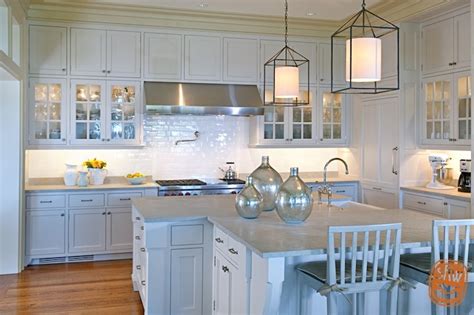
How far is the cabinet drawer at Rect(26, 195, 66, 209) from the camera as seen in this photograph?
5410 millimetres

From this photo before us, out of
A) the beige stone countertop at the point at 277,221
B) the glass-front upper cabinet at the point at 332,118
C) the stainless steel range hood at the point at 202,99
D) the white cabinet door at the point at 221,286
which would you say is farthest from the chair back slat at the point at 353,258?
the glass-front upper cabinet at the point at 332,118

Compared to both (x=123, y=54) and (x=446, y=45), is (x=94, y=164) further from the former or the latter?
(x=446, y=45)

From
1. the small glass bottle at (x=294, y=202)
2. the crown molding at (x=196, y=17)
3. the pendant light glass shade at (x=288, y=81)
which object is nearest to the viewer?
the small glass bottle at (x=294, y=202)

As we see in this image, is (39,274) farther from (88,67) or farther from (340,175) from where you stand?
(340,175)

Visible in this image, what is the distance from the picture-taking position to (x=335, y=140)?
22.4 ft

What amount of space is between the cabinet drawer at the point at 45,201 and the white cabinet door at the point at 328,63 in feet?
12.5

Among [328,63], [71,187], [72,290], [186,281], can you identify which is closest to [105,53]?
[71,187]

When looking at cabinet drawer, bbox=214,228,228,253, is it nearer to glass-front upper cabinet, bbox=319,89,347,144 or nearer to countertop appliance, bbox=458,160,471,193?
countertop appliance, bbox=458,160,471,193

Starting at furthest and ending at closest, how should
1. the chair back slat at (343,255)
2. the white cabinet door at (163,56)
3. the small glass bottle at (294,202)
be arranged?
the white cabinet door at (163,56), the small glass bottle at (294,202), the chair back slat at (343,255)

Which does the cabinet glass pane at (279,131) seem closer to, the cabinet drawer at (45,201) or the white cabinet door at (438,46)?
the white cabinet door at (438,46)

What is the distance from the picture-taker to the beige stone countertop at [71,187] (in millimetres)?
5495

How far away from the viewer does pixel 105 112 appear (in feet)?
19.2

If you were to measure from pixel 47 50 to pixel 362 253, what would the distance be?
4649 mm

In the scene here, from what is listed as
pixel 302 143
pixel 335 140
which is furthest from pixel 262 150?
pixel 335 140
